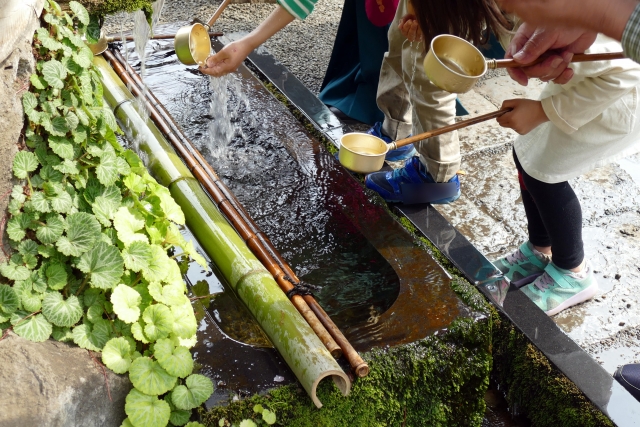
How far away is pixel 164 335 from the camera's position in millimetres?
1904

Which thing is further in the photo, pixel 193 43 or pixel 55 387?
pixel 193 43

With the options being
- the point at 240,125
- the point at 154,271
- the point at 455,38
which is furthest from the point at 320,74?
the point at 154,271

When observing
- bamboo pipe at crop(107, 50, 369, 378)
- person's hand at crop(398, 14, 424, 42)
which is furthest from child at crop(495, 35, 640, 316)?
bamboo pipe at crop(107, 50, 369, 378)

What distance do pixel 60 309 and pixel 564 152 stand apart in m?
2.02

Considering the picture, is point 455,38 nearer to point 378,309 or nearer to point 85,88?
point 378,309

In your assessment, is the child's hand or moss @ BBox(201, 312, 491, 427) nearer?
moss @ BBox(201, 312, 491, 427)

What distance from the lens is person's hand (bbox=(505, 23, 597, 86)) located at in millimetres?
2227

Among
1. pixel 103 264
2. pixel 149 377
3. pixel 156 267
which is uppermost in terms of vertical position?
pixel 103 264

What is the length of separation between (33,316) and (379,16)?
110 inches

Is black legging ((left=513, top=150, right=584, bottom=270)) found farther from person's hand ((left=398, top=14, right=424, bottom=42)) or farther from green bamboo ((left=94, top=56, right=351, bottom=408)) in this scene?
green bamboo ((left=94, top=56, right=351, bottom=408))

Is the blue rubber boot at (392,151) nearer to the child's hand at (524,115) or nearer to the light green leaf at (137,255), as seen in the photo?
the child's hand at (524,115)

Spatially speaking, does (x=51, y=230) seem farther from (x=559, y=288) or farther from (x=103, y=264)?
(x=559, y=288)

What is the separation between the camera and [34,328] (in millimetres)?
1756

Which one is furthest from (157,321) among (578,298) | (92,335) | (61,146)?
(578,298)
